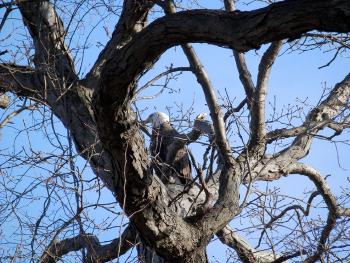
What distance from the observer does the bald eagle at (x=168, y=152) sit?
210 inches

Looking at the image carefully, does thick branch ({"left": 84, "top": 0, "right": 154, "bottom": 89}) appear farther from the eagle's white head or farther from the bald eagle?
the eagle's white head

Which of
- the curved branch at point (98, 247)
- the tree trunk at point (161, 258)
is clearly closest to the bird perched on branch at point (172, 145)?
the curved branch at point (98, 247)

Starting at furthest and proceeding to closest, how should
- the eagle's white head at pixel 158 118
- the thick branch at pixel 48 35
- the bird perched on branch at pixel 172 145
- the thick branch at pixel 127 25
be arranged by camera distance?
the eagle's white head at pixel 158 118
the bird perched on branch at pixel 172 145
the thick branch at pixel 48 35
the thick branch at pixel 127 25

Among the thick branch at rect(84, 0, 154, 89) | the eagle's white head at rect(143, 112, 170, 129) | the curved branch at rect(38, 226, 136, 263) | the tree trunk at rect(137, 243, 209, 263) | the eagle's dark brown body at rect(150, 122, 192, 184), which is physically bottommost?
the tree trunk at rect(137, 243, 209, 263)

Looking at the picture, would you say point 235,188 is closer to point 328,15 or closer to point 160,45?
Answer: point 160,45

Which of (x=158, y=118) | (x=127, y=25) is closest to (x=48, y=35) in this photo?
(x=127, y=25)

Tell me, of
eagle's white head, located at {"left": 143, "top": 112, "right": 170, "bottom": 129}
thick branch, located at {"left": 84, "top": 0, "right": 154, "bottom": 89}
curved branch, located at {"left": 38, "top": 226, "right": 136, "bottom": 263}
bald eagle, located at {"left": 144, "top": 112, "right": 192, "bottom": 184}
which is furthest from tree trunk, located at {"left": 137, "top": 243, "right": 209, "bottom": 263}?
eagle's white head, located at {"left": 143, "top": 112, "right": 170, "bottom": 129}

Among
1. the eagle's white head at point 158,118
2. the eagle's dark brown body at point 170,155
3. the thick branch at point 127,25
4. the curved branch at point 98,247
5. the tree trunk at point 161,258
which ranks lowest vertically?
the tree trunk at point 161,258

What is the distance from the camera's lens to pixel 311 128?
5.54 m

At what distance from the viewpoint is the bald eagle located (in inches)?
210

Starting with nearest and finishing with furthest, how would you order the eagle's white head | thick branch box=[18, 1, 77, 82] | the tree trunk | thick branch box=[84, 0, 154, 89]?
1. the tree trunk
2. thick branch box=[84, 0, 154, 89]
3. thick branch box=[18, 1, 77, 82]
4. the eagle's white head

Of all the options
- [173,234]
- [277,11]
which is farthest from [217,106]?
[277,11]

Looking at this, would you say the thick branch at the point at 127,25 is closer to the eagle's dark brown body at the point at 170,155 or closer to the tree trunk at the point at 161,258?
the eagle's dark brown body at the point at 170,155

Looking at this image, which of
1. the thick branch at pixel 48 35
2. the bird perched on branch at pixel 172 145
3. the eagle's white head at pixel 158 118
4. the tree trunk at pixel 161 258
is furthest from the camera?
the eagle's white head at pixel 158 118
